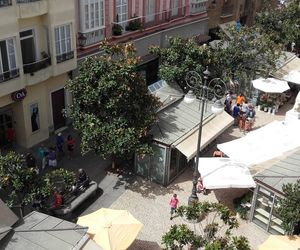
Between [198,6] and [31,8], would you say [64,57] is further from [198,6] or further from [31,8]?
[198,6]

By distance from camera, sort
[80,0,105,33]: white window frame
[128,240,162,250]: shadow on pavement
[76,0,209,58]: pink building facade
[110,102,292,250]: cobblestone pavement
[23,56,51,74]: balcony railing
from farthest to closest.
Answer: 1. [76,0,209,58]: pink building facade
2. [80,0,105,33]: white window frame
3. [23,56,51,74]: balcony railing
4. [110,102,292,250]: cobblestone pavement
5. [128,240,162,250]: shadow on pavement

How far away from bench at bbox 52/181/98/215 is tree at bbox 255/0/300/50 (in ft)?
70.7

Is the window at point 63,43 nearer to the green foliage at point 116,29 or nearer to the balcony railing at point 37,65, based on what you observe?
the balcony railing at point 37,65

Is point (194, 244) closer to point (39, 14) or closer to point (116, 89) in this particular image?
point (116, 89)

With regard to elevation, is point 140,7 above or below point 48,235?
above

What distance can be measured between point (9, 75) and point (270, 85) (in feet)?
57.9

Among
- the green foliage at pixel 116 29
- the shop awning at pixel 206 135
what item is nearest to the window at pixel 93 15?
the green foliage at pixel 116 29

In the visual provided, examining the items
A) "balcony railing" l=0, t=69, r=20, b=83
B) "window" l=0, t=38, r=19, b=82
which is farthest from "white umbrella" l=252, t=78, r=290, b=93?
"window" l=0, t=38, r=19, b=82

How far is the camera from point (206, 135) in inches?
856

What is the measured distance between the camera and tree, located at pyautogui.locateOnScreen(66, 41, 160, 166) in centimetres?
1897

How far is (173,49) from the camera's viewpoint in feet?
78.6

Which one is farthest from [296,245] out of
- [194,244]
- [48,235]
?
[48,235]

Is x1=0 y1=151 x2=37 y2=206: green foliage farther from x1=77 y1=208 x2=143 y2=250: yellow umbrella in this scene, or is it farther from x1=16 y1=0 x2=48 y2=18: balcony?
x1=16 y1=0 x2=48 y2=18: balcony

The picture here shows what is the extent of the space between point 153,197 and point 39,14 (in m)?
10.7
